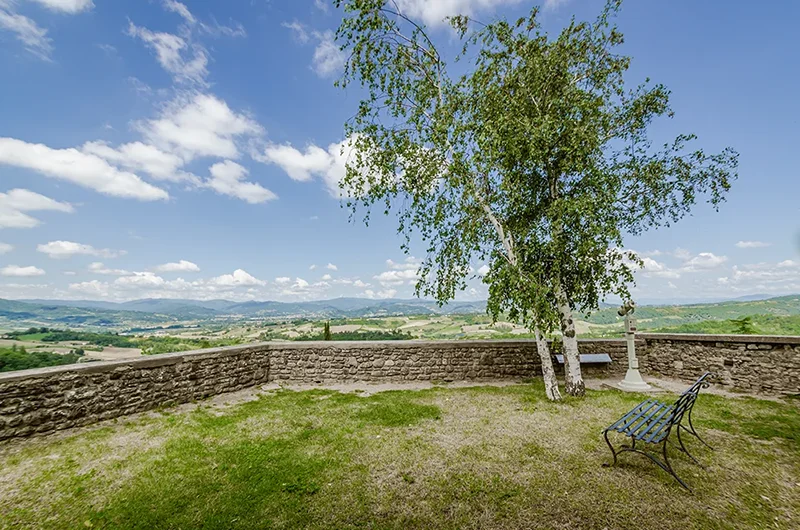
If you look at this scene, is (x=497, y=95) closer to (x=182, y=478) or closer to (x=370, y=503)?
(x=370, y=503)

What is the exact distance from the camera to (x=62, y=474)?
163 inches

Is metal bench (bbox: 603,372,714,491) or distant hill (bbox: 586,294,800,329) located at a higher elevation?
distant hill (bbox: 586,294,800,329)

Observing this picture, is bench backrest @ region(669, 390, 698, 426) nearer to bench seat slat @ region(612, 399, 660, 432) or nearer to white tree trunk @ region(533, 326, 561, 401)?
bench seat slat @ region(612, 399, 660, 432)

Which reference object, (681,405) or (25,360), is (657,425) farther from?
(25,360)

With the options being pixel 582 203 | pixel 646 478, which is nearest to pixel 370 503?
pixel 646 478

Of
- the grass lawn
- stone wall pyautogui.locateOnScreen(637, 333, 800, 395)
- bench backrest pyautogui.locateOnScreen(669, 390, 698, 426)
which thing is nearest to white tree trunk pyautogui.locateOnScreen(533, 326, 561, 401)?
the grass lawn

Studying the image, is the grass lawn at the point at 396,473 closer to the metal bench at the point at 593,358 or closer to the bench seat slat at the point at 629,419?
the bench seat slat at the point at 629,419

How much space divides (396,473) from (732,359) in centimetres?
927

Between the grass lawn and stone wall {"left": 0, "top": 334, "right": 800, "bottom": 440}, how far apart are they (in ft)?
2.17

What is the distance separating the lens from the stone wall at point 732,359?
7363 millimetres

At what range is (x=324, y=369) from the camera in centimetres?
924

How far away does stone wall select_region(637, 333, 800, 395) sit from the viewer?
7.36 m

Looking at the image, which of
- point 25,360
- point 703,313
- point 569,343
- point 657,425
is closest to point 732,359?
point 569,343

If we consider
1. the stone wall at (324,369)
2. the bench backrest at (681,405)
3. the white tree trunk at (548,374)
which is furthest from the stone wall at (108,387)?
the bench backrest at (681,405)
